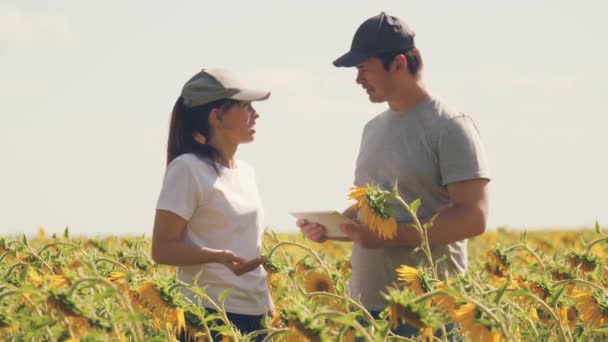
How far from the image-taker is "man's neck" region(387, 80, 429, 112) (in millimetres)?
4262

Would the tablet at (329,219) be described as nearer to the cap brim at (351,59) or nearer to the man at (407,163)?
the man at (407,163)

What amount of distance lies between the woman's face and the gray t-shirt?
52 cm

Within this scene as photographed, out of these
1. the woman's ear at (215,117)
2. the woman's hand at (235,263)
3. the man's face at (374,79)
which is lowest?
the woman's hand at (235,263)

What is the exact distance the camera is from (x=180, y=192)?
391cm

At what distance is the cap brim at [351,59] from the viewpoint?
4.33 meters

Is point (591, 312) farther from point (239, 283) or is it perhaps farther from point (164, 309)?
point (164, 309)

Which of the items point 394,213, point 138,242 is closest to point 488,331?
point 394,213

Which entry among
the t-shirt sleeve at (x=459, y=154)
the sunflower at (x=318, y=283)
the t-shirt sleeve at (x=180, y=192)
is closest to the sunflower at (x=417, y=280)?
Answer: the t-shirt sleeve at (x=459, y=154)

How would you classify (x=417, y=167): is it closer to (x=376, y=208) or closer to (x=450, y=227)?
(x=450, y=227)

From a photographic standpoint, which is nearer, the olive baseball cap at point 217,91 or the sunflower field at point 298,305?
the sunflower field at point 298,305

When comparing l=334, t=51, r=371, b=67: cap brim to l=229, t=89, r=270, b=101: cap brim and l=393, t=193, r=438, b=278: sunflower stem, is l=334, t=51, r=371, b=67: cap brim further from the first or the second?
l=393, t=193, r=438, b=278: sunflower stem

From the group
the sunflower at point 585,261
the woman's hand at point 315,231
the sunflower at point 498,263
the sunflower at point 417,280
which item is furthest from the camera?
the sunflower at point 498,263

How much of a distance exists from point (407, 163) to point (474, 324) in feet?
3.85

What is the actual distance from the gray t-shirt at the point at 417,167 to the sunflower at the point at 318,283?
70cm
